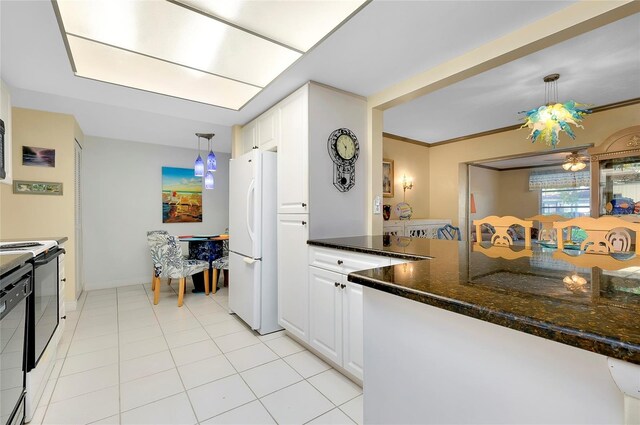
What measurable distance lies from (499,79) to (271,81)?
228cm

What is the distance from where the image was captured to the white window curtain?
281 inches

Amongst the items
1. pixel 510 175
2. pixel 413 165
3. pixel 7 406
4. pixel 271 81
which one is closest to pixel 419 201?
pixel 413 165

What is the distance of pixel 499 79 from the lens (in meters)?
2.89

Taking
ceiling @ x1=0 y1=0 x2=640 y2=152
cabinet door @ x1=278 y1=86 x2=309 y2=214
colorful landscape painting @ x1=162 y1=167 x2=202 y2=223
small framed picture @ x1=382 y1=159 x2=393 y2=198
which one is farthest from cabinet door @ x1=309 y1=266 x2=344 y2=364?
colorful landscape painting @ x1=162 y1=167 x2=202 y2=223

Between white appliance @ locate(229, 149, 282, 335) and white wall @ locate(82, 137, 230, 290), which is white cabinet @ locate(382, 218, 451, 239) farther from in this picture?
white wall @ locate(82, 137, 230, 290)

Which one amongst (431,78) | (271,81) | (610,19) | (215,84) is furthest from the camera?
(215,84)

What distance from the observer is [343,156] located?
8.54 feet

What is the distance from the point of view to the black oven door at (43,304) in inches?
62.9

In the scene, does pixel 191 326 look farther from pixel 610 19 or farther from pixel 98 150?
pixel 610 19

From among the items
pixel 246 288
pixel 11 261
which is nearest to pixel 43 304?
pixel 11 261

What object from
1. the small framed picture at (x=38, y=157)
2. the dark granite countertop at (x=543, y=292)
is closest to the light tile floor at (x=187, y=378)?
the dark granite countertop at (x=543, y=292)

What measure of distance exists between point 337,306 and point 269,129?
190 centimetres

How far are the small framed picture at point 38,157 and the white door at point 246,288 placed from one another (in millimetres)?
2404

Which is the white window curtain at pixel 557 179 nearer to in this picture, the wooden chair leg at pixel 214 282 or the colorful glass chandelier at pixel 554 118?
the colorful glass chandelier at pixel 554 118
